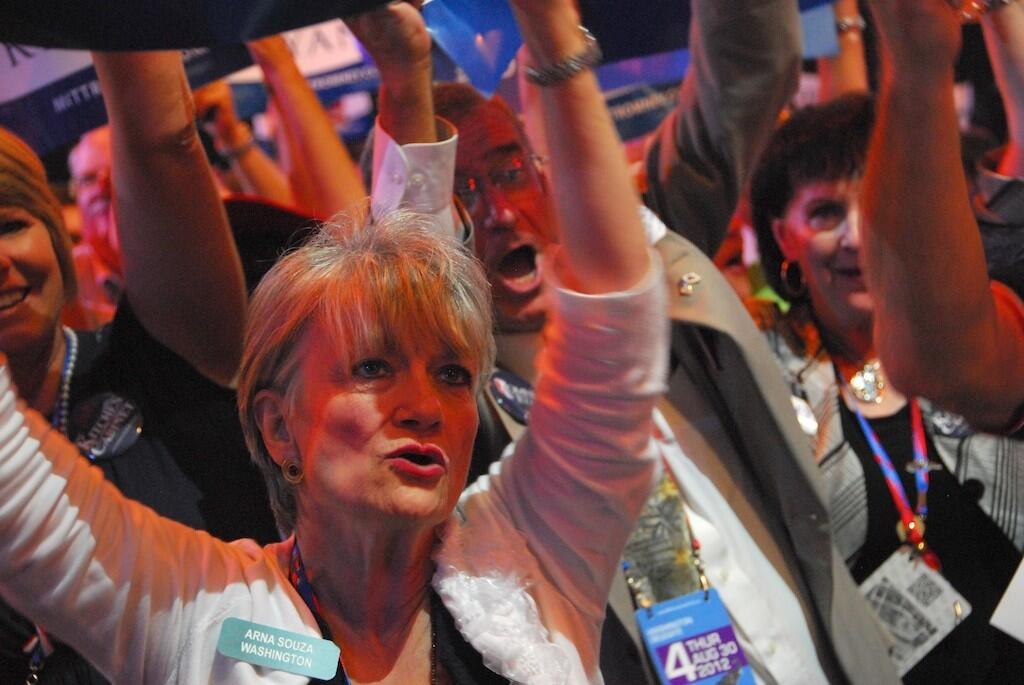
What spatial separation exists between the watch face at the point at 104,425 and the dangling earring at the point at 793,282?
1.37 metres

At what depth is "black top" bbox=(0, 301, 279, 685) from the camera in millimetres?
1831

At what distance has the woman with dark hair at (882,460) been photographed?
2.17m

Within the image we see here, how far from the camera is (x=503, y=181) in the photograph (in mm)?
2168

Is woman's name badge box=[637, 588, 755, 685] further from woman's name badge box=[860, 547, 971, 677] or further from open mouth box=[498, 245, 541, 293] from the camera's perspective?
open mouth box=[498, 245, 541, 293]

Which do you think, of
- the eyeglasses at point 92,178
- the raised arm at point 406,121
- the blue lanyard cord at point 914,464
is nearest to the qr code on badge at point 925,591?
the blue lanyard cord at point 914,464

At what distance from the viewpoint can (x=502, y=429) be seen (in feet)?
6.25

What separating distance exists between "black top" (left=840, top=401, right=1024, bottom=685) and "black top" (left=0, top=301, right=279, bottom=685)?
1121 millimetres

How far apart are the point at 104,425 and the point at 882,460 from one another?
141 centimetres

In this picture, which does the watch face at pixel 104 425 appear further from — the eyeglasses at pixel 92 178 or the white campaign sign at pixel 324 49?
the white campaign sign at pixel 324 49

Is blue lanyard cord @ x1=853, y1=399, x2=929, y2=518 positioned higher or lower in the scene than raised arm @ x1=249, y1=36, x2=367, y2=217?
lower

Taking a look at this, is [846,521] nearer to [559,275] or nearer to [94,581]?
[559,275]

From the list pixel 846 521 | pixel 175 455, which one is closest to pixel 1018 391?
pixel 846 521

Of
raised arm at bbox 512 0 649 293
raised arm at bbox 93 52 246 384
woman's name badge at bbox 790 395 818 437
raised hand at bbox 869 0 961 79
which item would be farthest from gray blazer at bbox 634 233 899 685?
raised arm at bbox 93 52 246 384

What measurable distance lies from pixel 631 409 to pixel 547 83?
391 mm
